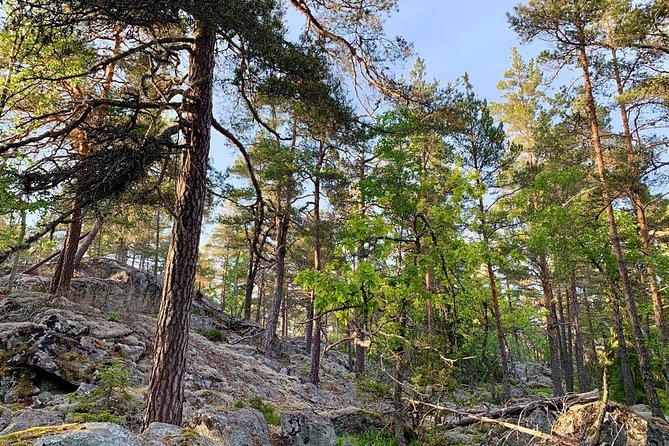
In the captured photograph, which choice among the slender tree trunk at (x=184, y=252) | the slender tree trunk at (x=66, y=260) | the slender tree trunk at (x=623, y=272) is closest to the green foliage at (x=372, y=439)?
the slender tree trunk at (x=184, y=252)

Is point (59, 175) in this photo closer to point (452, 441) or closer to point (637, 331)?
point (452, 441)

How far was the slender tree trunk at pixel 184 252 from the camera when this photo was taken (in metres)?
4.50

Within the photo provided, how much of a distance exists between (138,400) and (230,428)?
305 cm

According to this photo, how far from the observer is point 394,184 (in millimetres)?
12727

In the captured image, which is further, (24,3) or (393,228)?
(393,228)

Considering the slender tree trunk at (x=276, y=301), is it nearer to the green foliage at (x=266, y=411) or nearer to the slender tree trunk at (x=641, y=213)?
the green foliage at (x=266, y=411)

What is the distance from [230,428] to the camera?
3.87m

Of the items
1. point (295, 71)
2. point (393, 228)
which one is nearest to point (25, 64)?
point (295, 71)

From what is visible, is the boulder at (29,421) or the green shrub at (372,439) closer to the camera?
the boulder at (29,421)

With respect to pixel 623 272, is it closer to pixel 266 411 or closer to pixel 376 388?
pixel 376 388

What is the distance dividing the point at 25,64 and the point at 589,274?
2652 cm

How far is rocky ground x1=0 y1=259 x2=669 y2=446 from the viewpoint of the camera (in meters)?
3.72

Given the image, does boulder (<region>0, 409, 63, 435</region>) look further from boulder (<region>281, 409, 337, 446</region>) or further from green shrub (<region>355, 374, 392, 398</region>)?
green shrub (<region>355, 374, 392, 398</region>)

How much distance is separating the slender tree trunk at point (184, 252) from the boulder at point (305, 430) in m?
1.62
